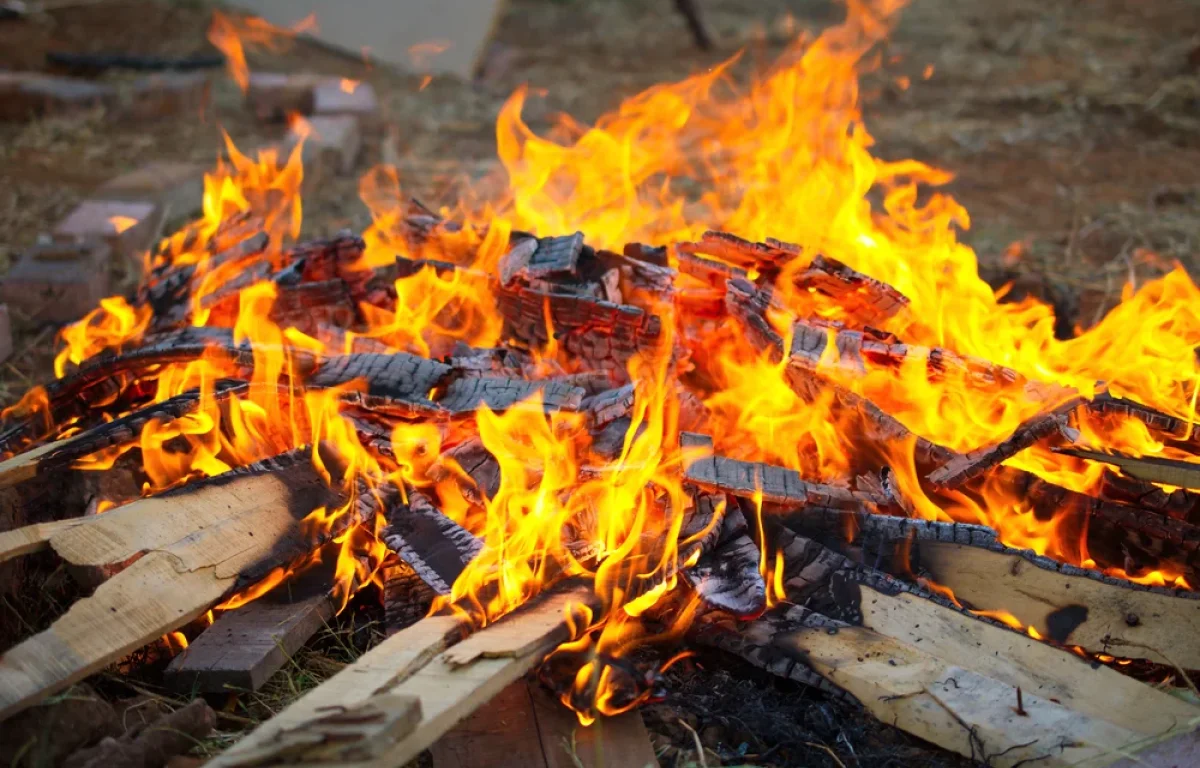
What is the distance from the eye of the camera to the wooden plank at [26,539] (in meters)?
2.56

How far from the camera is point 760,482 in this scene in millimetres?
3088

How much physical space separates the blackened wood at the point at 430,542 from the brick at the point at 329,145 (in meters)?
4.44

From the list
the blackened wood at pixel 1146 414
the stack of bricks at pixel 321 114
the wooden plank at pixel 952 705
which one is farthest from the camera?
the stack of bricks at pixel 321 114

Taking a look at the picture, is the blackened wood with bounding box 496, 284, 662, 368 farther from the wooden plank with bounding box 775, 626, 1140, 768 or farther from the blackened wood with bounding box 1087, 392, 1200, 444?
the blackened wood with bounding box 1087, 392, 1200, 444

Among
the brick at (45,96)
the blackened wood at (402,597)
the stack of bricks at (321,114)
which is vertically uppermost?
the brick at (45,96)

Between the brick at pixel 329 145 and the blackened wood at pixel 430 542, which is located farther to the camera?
the brick at pixel 329 145

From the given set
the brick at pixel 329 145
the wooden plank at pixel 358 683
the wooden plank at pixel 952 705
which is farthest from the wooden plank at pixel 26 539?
the brick at pixel 329 145

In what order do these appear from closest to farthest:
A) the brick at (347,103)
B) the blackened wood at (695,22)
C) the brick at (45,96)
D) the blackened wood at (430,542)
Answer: the blackened wood at (430,542)
the brick at (347,103)
the brick at (45,96)
the blackened wood at (695,22)

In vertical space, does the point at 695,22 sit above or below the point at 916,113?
above

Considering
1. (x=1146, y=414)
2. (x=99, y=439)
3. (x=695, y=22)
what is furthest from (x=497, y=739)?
(x=695, y=22)

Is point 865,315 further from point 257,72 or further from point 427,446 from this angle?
point 257,72

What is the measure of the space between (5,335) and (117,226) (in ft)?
3.79

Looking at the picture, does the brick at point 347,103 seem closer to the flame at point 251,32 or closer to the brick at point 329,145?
the brick at point 329,145

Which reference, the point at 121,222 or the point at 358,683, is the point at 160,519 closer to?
the point at 358,683
